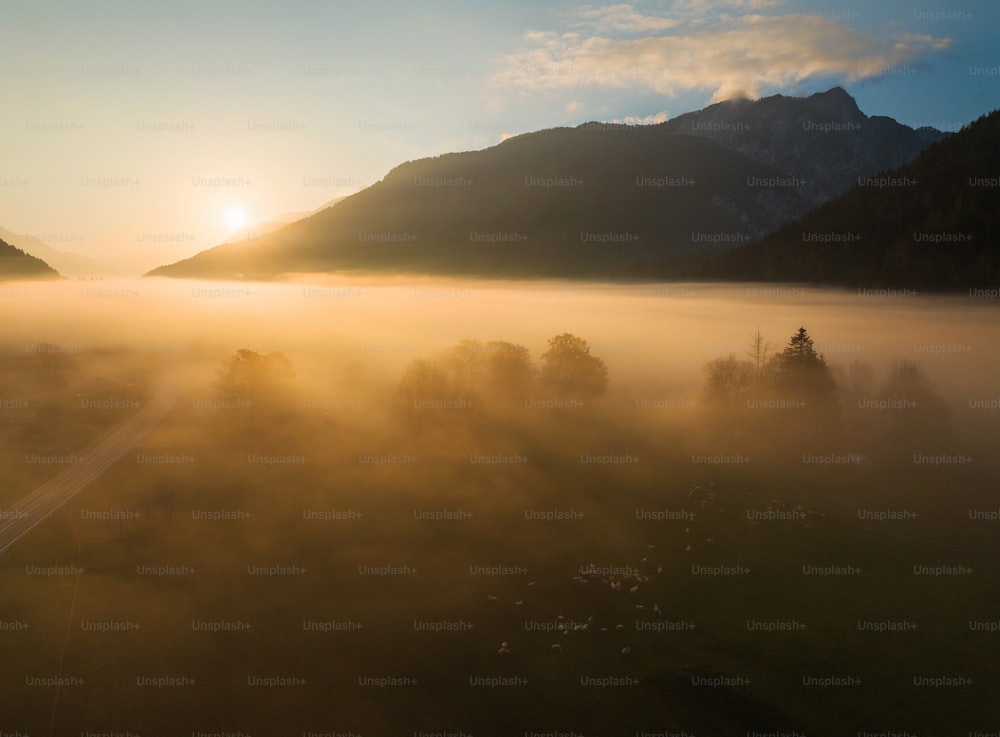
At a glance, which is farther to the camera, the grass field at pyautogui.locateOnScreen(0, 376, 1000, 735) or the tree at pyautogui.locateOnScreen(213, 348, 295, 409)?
the tree at pyautogui.locateOnScreen(213, 348, 295, 409)

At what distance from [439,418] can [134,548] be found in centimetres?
5474

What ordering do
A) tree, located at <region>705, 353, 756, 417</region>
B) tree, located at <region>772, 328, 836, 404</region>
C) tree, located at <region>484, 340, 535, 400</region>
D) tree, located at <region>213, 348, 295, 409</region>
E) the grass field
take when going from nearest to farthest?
1. the grass field
2. tree, located at <region>772, 328, 836, 404</region>
3. tree, located at <region>705, 353, 756, 417</region>
4. tree, located at <region>213, 348, 295, 409</region>
5. tree, located at <region>484, 340, 535, 400</region>

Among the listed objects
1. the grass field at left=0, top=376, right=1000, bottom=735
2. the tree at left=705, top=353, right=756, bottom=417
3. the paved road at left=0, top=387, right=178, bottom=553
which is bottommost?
the grass field at left=0, top=376, right=1000, bottom=735

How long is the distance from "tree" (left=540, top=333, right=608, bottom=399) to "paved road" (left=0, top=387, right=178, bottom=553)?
262ft

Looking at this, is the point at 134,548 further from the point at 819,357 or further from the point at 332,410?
the point at 819,357

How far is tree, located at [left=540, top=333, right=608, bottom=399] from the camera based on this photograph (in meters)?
139

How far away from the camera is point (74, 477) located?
10006 cm

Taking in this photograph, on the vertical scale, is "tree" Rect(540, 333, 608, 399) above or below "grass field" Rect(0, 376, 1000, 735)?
above

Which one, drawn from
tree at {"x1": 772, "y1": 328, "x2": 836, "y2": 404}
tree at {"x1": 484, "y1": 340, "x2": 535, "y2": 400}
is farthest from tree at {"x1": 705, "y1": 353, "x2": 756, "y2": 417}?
tree at {"x1": 484, "y1": 340, "x2": 535, "y2": 400}

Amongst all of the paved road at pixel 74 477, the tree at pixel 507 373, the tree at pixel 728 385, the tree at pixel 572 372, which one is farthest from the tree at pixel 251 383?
the tree at pixel 728 385

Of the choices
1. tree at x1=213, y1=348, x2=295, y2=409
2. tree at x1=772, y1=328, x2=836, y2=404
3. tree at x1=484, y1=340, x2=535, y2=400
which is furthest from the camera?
tree at x1=484, y1=340, x2=535, y2=400

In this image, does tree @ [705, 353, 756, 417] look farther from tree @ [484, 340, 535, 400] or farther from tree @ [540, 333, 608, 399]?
tree @ [484, 340, 535, 400]

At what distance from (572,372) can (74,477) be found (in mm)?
91335

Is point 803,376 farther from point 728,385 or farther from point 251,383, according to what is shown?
point 251,383
